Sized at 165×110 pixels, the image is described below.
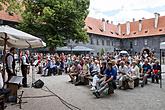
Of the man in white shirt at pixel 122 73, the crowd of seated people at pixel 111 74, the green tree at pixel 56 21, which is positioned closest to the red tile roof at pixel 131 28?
the green tree at pixel 56 21

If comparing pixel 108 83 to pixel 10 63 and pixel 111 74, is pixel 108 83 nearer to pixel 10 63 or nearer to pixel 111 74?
pixel 111 74

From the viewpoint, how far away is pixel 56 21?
37.0 meters

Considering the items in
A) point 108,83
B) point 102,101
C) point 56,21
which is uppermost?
point 56,21

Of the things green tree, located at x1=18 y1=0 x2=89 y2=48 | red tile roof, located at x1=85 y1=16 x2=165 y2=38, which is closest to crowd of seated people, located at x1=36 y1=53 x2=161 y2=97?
green tree, located at x1=18 y1=0 x2=89 y2=48

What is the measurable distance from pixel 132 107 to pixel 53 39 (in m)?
29.0

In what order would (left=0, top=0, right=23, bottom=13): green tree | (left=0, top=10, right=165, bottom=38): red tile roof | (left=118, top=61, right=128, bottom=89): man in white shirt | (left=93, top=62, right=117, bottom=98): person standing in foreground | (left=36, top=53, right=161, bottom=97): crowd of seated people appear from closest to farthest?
1. (left=93, top=62, right=117, bottom=98): person standing in foreground
2. (left=36, top=53, right=161, bottom=97): crowd of seated people
3. (left=118, top=61, right=128, bottom=89): man in white shirt
4. (left=0, top=0, right=23, bottom=13): green tree
5. (left=0, top=10, right=165, bottom=38): red tile roof

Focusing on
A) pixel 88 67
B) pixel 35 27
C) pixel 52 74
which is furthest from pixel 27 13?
pixel 88 67

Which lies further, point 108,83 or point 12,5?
point 12,5

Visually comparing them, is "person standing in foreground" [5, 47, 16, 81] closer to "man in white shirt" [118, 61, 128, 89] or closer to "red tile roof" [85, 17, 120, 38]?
"man in white shirt" [118, 61, 128, 89]

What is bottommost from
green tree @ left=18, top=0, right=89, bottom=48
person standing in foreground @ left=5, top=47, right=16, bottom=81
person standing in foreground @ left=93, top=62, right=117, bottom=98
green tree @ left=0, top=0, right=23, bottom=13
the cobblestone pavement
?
the cobblestone pavement

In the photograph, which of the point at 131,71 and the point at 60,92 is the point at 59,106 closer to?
the point at 60,92

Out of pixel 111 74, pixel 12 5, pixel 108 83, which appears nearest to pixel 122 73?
pixel 111 74

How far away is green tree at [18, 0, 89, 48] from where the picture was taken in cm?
3653

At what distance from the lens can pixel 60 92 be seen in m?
11.7
